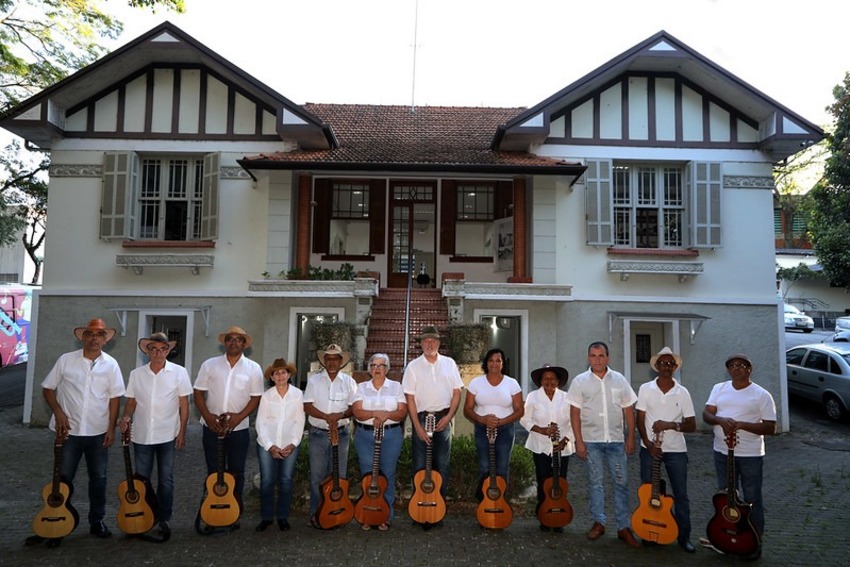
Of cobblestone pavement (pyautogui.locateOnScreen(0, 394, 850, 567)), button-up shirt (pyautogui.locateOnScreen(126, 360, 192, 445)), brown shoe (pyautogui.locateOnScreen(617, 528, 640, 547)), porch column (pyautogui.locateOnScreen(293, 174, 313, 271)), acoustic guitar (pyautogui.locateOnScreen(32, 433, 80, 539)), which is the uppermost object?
porch column (pyautogui.locateOnScreen(293, 174, 313, 271))

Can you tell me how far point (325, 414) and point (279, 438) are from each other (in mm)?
482

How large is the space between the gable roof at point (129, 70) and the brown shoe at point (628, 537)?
845 centimetres

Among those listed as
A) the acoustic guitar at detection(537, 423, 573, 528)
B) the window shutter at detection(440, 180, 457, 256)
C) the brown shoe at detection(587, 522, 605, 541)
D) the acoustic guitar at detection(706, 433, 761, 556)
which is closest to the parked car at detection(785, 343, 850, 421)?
the window shutter at detection(440, 180, 457, 256)

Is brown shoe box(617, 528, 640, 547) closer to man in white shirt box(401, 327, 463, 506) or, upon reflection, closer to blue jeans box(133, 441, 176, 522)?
man in white shirt box(401, 327, 463, 506)

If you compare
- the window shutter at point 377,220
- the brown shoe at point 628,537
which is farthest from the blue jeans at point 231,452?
the window shutter at point 377,220

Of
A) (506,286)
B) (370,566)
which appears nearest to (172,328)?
(506,286)

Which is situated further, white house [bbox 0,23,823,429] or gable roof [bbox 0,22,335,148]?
white house [bbox 0,23,823,429]

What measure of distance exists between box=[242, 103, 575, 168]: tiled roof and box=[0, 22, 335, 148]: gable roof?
641mm

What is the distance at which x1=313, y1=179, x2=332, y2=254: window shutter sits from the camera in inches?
487

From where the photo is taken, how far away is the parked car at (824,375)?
10953 millimetres

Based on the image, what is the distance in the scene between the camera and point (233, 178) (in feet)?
A: 35.3

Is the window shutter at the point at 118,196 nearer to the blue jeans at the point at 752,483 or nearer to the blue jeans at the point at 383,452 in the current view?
the blue jeans at the point at 383,452

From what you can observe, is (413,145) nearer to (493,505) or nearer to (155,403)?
(155,403)

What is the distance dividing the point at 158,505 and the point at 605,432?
420cm
